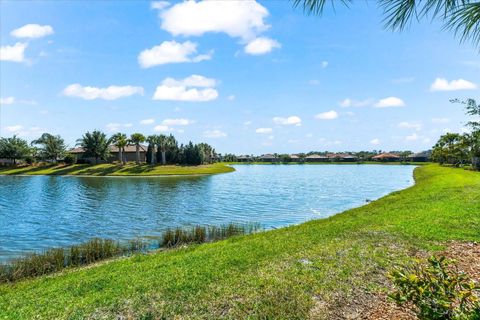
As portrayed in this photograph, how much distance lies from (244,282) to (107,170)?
83.7 metres

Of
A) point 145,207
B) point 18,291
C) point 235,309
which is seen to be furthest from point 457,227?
point 145,207

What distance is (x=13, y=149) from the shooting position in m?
97.4

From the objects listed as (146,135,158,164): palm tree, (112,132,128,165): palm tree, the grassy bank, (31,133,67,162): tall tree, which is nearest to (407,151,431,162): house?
the grassy bank

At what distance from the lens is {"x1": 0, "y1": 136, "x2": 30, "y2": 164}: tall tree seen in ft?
319

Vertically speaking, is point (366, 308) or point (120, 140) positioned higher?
point (120, 140)

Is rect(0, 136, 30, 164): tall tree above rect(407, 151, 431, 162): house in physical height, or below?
above

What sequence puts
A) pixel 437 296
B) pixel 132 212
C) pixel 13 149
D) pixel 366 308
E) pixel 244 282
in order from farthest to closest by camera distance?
pixel 13 149, pixel 132 212, pixel 244 282, pixel 366 308, pixel 437 296

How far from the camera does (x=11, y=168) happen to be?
93188 mm

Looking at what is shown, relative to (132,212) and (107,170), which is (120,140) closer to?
(107,170)

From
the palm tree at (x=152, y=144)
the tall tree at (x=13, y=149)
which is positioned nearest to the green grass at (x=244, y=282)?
the palm tree at (x=152, y=144)

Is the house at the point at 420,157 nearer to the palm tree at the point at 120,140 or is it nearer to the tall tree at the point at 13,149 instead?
the palm tree at the point at 120,140

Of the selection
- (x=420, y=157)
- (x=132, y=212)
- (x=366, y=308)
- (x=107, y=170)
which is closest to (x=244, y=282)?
(x=366, y=308)

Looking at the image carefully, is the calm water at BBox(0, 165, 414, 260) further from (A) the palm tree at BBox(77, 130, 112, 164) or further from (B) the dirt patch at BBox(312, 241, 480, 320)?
(A) the palm tree at BBox(77, 130, 112, 164)

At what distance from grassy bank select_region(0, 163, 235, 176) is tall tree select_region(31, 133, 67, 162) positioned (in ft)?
24.8
